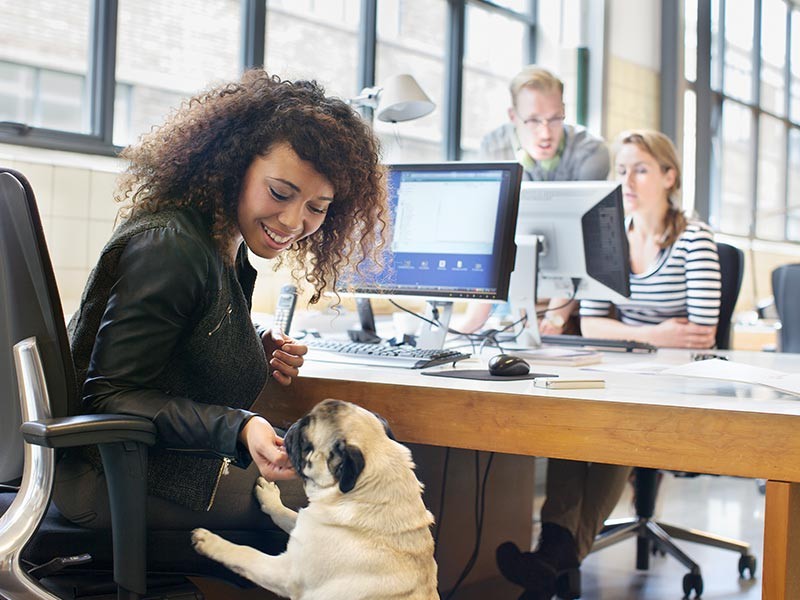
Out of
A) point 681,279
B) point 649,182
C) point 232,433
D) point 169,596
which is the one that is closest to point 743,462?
point 232,433

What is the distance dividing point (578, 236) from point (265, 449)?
1537mm

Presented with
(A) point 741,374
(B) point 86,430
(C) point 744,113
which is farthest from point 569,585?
(C) point 744,113

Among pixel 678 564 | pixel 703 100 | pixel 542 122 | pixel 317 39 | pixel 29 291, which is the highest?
pixel 703 100

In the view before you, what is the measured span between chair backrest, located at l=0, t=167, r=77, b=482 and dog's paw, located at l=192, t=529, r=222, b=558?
0.91ft

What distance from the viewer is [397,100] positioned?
2760 millimetres

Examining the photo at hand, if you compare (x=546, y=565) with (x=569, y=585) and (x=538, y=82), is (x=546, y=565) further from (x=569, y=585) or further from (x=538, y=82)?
(x=538, y=82)

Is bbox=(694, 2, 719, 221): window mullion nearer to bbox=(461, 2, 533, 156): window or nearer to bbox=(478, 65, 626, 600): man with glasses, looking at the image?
bbox=(461, 2, 533, 156): window

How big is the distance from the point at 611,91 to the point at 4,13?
3.82 meters

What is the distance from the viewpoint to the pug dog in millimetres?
1381

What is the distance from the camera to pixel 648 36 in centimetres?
621

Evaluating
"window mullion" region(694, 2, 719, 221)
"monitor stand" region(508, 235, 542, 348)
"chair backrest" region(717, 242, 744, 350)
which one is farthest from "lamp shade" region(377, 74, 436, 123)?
"window mullion" region(694, 2, 719, 221)

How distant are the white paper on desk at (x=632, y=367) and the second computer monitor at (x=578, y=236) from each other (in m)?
0.42

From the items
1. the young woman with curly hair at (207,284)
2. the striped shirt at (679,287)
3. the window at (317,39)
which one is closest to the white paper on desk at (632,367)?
the young woman with curly hair at (207,284)

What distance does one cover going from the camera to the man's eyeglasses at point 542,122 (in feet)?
11.8
